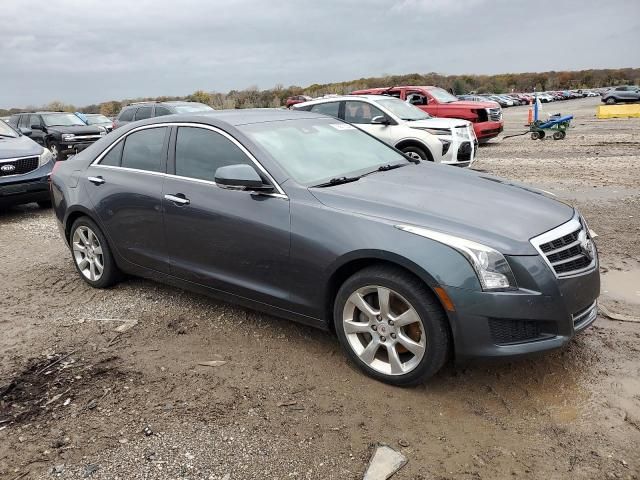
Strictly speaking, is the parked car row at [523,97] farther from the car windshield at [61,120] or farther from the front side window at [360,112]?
the front side window at [360,112]

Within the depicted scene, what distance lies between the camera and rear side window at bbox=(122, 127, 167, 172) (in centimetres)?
441

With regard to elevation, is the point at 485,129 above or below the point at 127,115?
below

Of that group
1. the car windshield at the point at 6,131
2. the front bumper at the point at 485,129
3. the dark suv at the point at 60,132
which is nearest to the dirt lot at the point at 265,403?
the car windshield at the point at 6,131

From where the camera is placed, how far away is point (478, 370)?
3.41 m

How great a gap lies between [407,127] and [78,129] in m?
11.5

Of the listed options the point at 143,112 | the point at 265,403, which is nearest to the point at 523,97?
the point at 143,112

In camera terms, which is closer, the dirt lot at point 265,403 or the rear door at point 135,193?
the dirt lot at point 265,403

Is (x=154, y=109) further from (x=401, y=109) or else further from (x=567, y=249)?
(x=567, y=249)

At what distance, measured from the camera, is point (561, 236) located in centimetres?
313

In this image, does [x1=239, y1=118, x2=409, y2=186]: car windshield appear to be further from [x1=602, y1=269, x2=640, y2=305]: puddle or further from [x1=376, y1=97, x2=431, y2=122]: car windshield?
[x1=376, y1=97, x2=431, y2=122]: car windshield

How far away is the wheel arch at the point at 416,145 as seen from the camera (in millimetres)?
10453

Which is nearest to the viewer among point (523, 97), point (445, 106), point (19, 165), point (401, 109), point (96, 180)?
point (96, 180)

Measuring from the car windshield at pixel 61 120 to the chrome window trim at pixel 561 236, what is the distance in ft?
58.2

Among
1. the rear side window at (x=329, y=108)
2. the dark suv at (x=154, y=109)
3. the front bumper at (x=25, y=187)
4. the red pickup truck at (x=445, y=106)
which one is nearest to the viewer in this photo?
the front bumper at (x=25, y=187)
